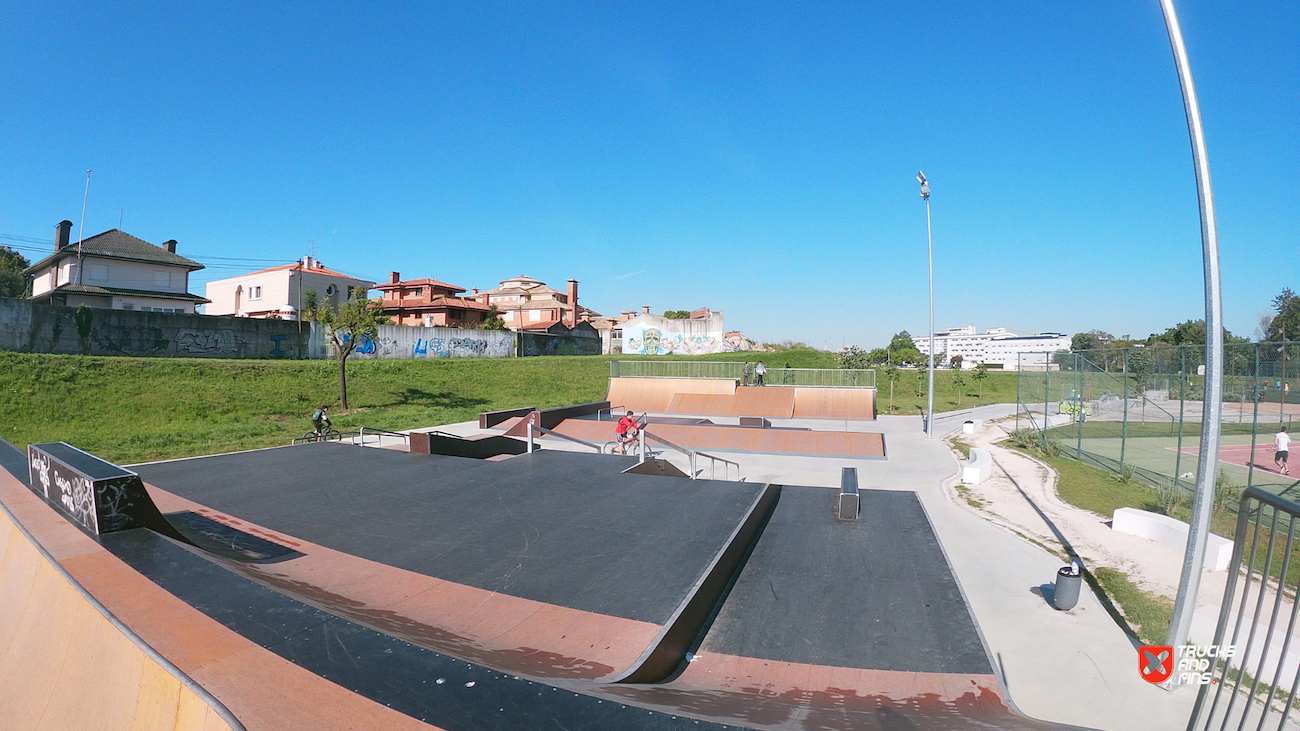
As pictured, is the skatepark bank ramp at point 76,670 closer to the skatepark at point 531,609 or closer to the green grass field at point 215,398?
the skatepark at point 531,609

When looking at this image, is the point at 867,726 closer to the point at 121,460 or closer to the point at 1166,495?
the point at 1166,495

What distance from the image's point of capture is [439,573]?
572 centimetres

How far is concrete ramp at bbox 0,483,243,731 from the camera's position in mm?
2748

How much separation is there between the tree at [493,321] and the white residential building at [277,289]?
1255 cm

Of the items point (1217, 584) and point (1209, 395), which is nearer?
point (1209, 395)

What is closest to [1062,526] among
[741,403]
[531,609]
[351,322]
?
[531,609]

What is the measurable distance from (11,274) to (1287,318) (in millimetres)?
102435

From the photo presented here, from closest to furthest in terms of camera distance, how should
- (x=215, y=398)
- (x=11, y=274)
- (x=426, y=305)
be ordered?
(x=215, y=398) < (x=11, y=274) < (x=426, y=305)

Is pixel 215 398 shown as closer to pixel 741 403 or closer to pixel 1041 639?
pixel 741 403

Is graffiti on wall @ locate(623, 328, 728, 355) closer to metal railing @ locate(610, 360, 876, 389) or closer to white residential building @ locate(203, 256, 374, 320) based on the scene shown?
metal railing @ locate(610, 360, 876, 389)

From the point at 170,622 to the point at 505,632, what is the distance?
2108 millimetres

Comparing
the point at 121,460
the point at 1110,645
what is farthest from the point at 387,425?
the point at 1110,645

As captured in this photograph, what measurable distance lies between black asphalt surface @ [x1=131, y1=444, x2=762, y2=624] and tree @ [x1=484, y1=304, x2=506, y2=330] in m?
40.4

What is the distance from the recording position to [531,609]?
491 centimetres
